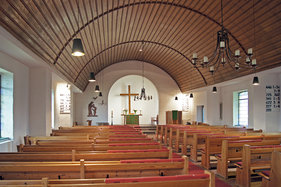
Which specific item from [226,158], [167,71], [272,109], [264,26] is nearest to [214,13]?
[264,26]

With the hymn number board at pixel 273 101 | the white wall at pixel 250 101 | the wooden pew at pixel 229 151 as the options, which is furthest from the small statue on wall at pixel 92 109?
the wooden pew at pixel 229 151

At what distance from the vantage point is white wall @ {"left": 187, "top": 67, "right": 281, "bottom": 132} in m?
8.52

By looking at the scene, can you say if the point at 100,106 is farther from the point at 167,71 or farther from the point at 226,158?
the point at 226,158

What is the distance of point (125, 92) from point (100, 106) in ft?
8.97

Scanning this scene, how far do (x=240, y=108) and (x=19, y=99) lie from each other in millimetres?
10438

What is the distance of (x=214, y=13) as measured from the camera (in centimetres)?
748

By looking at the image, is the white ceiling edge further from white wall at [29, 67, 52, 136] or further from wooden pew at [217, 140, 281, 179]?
wooden pew at [217, 140, 281, 179]

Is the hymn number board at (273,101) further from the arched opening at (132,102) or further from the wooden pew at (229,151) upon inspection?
the arched opening at (132,102)

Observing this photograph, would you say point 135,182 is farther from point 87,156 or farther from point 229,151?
point 229,151

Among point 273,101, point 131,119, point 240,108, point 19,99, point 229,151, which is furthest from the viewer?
point 131,119

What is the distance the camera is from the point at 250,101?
10.4m

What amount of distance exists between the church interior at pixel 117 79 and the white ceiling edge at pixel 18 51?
3 centimetres

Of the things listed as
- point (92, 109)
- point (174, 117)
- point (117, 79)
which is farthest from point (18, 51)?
point (174, 117)

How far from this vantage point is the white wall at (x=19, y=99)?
566cm
